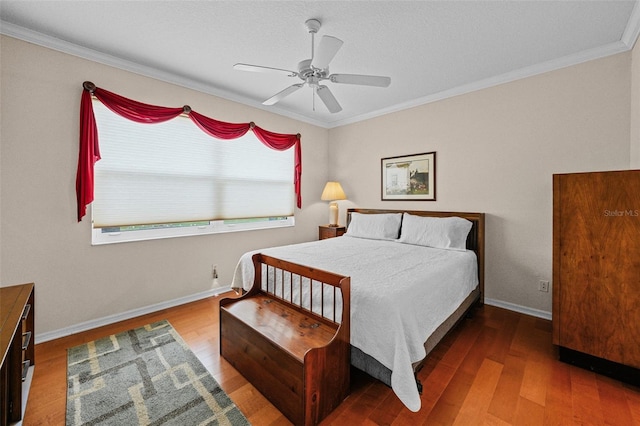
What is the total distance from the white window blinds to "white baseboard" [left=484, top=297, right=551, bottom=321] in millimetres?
2983

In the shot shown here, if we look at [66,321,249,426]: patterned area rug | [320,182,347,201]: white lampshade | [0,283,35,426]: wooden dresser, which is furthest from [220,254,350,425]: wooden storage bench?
[320,182,347,201]: white lampshade

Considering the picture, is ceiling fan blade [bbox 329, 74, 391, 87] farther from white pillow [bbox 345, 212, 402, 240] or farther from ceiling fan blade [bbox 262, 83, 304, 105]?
white pillow [bbox 345, 212, 402, 240]

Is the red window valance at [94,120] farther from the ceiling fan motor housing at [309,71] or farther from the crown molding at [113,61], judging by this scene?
the ceiling fan motor housing at [309,71]

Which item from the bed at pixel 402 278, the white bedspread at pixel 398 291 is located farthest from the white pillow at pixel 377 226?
the white bedspread at pixel 398 291


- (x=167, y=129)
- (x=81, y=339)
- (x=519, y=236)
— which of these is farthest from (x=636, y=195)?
(x=81, y=339)

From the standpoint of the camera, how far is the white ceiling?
6.40 ft

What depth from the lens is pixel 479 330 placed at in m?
2.57

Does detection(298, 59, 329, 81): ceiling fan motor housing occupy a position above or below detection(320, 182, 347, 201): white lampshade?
above

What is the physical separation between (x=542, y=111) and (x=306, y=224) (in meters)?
3.33

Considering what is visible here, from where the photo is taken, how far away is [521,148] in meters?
2.90

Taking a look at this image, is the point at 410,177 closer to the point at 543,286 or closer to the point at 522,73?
the point at 522,73

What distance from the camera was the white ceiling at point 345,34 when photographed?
195 cm

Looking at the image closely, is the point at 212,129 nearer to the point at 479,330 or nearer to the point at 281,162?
the point at 281,162

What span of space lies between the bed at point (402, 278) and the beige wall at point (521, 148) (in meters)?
0.25
